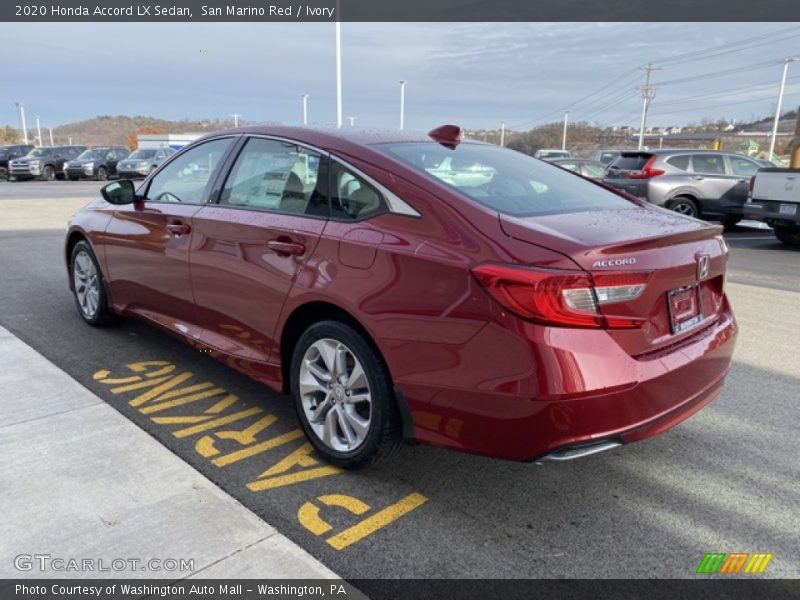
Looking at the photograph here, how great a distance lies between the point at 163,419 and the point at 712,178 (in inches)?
498

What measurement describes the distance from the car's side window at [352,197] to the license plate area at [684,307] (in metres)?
1.30

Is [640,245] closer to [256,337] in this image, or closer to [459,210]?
[459,210]

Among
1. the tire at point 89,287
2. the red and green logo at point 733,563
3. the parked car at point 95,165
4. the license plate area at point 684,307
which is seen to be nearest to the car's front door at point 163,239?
the tire at point 89,287

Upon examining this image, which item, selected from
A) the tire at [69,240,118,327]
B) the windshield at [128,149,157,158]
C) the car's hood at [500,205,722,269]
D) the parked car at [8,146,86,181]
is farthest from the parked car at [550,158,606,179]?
the parked car at [8,146,86,181]

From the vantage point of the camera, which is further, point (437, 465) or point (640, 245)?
point (437, 465)

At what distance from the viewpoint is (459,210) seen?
2686 mm

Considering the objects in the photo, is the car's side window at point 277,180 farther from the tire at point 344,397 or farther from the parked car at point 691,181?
the parked car at point 691,181

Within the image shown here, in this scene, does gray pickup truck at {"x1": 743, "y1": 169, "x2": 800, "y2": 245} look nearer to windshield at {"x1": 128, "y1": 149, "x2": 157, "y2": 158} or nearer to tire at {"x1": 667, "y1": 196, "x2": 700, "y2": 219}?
tire at {"x1": 667, "y1": 196, "x2": 700, "y2": 219}

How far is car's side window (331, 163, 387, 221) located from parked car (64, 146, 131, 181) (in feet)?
108

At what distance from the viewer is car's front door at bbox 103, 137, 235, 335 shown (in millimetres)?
3994

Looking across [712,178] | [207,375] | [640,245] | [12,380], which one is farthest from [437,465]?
[712,178]

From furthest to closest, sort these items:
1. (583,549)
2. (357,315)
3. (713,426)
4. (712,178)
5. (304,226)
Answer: (712,178)
(713,426)
(304,226)
(357,315)
(583,549)

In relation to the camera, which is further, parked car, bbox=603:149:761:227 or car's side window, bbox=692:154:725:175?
car's side window, bbox=692:154:725:175

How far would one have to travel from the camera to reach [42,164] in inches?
1265
